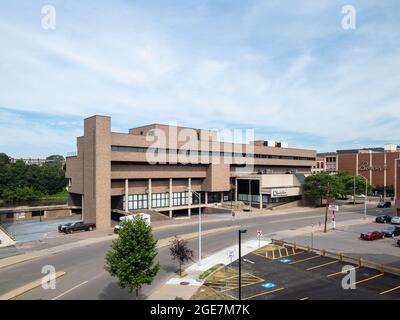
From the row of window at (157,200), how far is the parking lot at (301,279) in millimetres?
29548

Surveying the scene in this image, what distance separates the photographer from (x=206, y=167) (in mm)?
66188

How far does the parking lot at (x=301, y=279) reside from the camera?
21.8 metres

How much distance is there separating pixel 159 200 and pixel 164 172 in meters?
5.30

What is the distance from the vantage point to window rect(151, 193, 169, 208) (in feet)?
195

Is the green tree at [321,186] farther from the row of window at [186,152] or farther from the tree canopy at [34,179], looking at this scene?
the tree canopy at [34,179]

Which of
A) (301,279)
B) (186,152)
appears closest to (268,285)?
(301,279)

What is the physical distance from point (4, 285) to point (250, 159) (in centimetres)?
5747

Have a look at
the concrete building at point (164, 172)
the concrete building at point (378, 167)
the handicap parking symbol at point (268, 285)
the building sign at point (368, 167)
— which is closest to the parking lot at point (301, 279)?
the handicap parking symbol at point (268, 285)

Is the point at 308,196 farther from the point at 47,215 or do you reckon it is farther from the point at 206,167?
the point at 47,215

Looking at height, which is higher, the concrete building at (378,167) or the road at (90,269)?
the concrete building at (378,167)

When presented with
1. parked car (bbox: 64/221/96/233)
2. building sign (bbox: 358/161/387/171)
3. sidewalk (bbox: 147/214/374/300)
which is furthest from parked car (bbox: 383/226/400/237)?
building sign (bbox: 358/161/387/171)

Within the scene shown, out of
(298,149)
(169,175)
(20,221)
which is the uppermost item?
(298,149)

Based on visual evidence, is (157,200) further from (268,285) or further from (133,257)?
(133,257)
